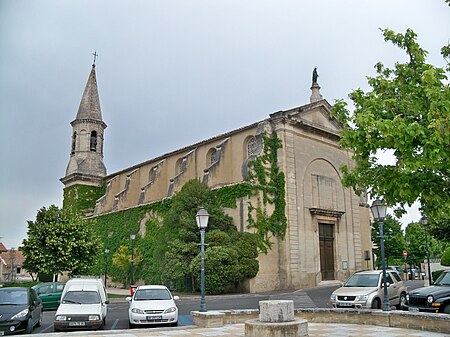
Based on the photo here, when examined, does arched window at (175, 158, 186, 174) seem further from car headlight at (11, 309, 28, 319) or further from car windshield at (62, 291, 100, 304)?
car headlight at (11, 309, 28, 319)

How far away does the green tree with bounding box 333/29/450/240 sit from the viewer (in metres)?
10.9

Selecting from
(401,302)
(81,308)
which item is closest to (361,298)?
(401,302)

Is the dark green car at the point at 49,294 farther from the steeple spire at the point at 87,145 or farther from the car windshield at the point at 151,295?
the steeple spire at the point at 87,145

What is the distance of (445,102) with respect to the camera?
1083 centimetres

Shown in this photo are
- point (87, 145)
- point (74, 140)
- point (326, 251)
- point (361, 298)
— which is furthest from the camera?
point (74, 140)

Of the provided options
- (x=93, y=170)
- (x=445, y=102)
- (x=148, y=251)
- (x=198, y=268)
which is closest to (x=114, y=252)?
(x=148, y=251)

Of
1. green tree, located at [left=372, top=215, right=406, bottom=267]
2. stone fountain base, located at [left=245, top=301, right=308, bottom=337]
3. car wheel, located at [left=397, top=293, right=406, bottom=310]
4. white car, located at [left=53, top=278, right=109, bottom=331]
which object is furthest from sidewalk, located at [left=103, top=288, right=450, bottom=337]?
green tree, located at [left=372, top=215, right=406, bottom=267]

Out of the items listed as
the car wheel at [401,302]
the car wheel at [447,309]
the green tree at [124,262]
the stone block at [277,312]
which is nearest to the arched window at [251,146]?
the green tree at [124,262]

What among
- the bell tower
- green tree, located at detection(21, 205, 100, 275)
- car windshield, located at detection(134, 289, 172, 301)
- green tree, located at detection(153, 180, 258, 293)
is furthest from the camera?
the bell tower

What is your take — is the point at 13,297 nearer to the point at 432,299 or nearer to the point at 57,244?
the point at 432,299

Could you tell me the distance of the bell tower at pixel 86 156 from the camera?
4897 centimetres

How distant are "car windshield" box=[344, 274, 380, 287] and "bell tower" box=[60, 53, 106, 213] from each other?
36.8 m

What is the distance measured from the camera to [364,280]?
17312 mm

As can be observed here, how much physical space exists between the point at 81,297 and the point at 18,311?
2.28 m
